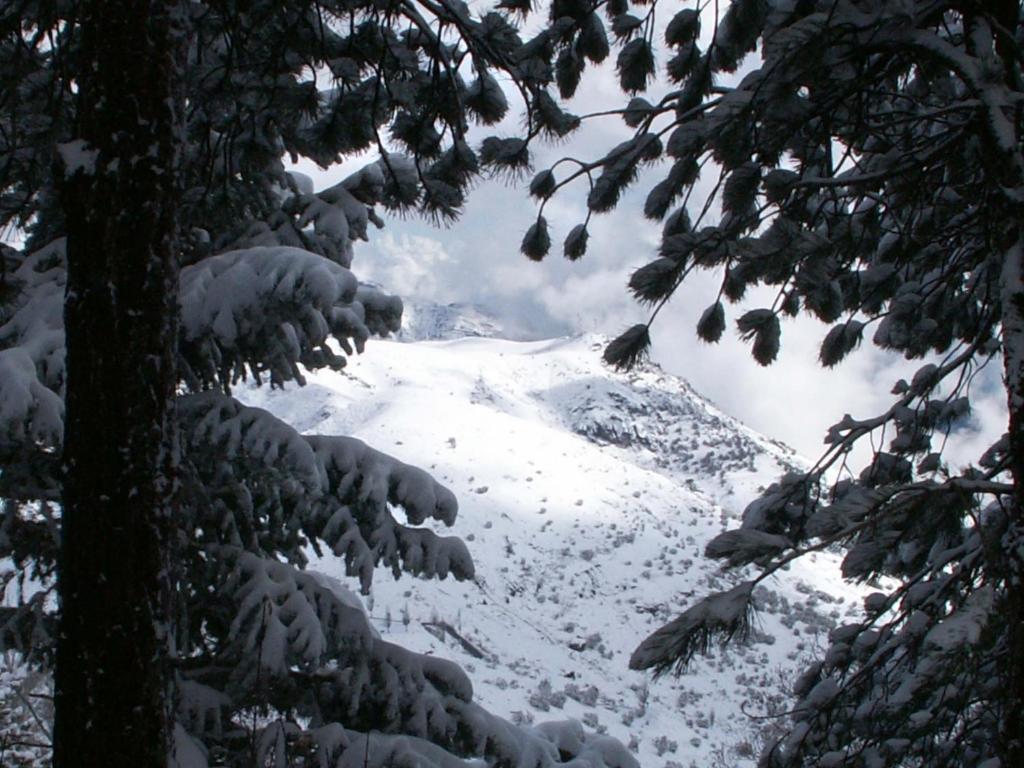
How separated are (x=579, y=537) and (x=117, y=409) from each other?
74.7ft

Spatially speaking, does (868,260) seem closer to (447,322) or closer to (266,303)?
(266,303)

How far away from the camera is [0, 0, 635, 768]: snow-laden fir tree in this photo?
2.34 m

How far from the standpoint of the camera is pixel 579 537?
963 inches

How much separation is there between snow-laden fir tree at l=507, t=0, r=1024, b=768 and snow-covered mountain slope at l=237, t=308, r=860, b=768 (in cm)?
60

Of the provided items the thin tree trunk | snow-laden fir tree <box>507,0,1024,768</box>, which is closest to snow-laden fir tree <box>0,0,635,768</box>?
snow-laden fir tree <box>507,0,1024,768</box>

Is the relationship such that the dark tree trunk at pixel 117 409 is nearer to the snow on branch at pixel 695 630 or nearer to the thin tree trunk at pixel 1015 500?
the snow on branch at pixel 695 630

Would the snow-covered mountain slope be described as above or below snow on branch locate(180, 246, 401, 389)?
above

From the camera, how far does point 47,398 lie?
112 inches

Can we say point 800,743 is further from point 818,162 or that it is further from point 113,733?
point 113,733

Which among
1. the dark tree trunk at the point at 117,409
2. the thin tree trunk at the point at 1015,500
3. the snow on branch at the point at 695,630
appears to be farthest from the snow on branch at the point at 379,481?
the thin tree trunk at the point at 1015,500

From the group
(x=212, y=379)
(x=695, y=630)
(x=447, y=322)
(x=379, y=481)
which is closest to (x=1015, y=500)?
(x=695, y=630)

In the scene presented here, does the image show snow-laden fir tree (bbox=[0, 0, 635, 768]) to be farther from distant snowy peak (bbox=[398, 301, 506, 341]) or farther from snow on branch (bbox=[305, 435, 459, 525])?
distant snowy peak (bbox=[398, 301, 506, 341])

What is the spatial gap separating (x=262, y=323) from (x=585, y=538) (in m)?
21.7

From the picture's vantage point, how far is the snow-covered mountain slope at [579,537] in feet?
46.2
